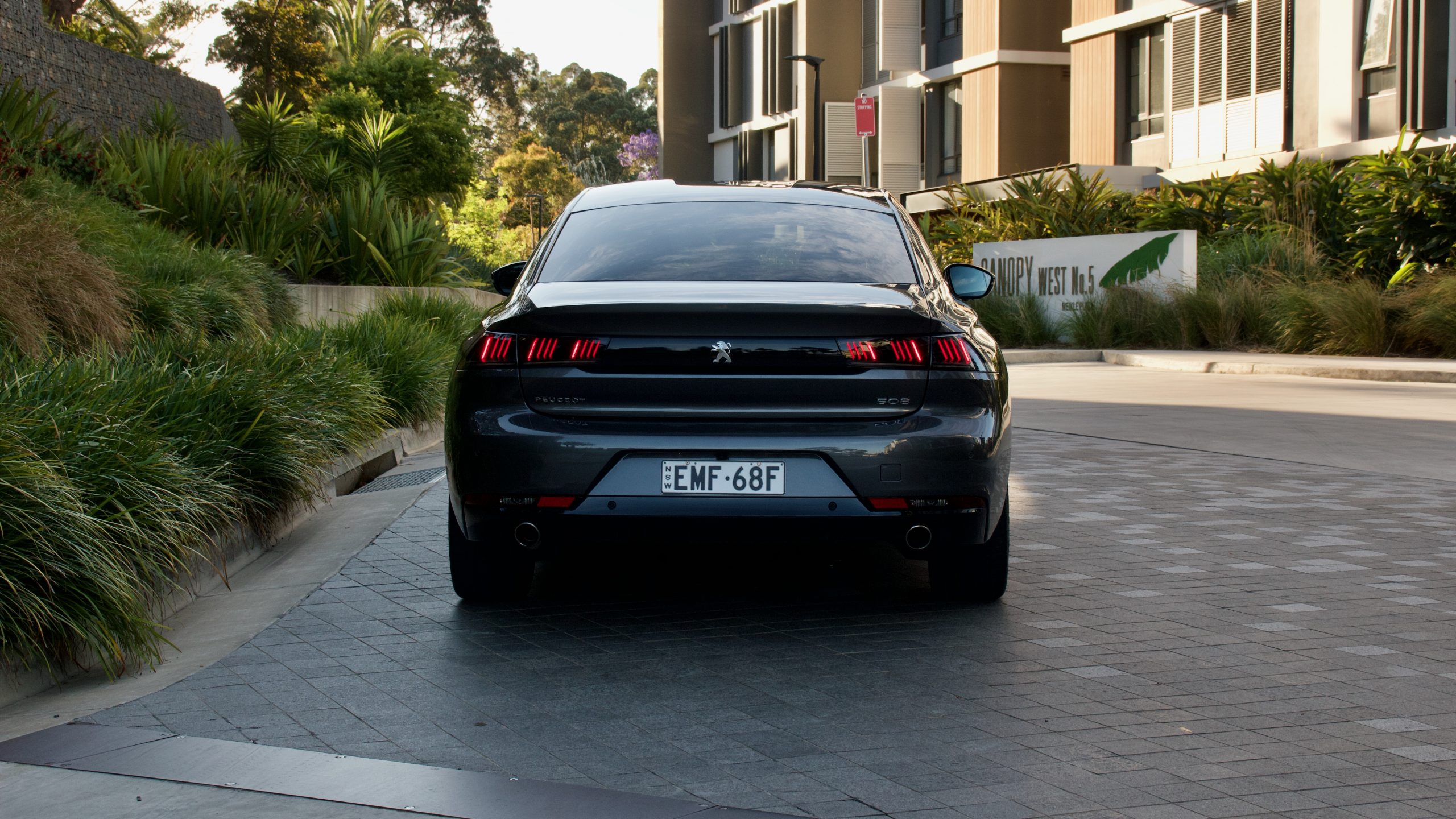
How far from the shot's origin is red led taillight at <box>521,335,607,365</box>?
4.99 meters

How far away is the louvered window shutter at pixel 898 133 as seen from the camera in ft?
143

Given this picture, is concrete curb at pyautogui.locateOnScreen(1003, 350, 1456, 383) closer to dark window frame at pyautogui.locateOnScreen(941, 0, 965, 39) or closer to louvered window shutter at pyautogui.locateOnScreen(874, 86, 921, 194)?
dark window frame at pyautogui.locateOnScreen(941, 0, 965, 39)

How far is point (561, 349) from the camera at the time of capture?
502 cm

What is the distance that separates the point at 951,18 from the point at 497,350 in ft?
130

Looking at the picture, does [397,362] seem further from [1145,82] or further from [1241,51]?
[1145,82]

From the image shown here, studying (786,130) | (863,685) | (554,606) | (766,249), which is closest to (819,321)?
(766,249)

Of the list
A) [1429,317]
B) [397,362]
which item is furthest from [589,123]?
[397,362]

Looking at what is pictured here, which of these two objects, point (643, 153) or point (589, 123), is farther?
point (589, 123)

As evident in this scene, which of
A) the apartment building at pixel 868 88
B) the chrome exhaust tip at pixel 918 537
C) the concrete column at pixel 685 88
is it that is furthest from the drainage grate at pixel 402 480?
the concrete column at pixel 685 88

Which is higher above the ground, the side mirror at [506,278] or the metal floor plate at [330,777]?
the side mirror at [506,278]

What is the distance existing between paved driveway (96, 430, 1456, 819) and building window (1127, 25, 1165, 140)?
28.7 meters

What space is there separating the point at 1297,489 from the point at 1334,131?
21.2 m

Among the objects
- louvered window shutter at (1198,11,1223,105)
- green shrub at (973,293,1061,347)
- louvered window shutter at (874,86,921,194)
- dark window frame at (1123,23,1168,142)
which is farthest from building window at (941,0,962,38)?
green shrub at (973,293,1061,347)

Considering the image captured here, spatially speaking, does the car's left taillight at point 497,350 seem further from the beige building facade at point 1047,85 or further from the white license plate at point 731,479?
the beige building facade at point 1047,85
